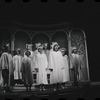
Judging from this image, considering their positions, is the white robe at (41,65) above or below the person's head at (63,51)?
below

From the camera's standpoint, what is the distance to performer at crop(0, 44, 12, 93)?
10346mm

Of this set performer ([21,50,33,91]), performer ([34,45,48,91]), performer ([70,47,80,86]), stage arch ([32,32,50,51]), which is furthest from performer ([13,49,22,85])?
performer ([70,47,80,86])

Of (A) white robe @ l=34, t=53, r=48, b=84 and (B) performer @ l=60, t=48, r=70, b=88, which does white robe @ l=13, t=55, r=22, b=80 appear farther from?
(B) performer @ l=60, t=48, r=70, b=88

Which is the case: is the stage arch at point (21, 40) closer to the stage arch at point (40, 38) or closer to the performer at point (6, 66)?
the stage arch at point (40, 38)

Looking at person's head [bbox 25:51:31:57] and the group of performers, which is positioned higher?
person's head [bbox 25:51:31:57]

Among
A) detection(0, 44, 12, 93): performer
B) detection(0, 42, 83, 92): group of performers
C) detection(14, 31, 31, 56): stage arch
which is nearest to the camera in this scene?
detection(0, 44, 12, 93): performer

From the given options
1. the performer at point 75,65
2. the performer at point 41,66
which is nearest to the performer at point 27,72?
the performer at point 41,66

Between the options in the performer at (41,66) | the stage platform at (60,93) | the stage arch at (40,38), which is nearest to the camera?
the stage platform at (60,93)

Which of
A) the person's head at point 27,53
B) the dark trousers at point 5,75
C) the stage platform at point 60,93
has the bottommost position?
the stage platform at point 60,93

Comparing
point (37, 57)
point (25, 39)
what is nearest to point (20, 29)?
point (25, 39)

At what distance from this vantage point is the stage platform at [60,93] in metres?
10.1

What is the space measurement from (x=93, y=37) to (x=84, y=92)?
2174 mm

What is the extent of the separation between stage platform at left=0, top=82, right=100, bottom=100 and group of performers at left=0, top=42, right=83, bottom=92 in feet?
0.90

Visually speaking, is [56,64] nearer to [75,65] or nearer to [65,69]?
[65,69]
